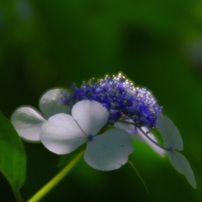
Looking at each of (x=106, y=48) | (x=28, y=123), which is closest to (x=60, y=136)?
(x=28, y=123)

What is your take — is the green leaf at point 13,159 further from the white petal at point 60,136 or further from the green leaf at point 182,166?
the green leaf at point 182,166

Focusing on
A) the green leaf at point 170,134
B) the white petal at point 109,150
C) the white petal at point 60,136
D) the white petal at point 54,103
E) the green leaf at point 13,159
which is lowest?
the green leaf at point 13,159

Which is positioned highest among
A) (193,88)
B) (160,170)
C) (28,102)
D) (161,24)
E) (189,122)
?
(161,24)

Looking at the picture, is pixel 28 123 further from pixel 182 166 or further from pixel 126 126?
pixel 182 166

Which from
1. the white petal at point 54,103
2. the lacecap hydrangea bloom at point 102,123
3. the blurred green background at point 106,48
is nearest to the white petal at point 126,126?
the lacecap hydrangea bloom at point 102,123

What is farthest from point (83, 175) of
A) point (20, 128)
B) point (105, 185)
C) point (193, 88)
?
point (193, 88)

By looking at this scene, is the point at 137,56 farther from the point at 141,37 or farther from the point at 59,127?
the point at 59,127

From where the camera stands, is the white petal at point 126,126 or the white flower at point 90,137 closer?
the white flower at point 90,137
